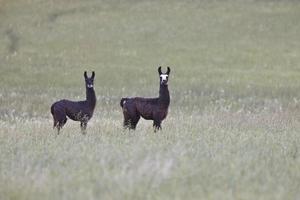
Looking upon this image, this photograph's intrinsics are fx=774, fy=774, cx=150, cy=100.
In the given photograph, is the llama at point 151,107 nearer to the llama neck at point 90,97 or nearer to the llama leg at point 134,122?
the llama leg at point 134,122

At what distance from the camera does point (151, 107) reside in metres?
15.8

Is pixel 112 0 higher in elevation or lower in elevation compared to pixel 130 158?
higher

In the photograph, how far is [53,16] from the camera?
51.4 meters

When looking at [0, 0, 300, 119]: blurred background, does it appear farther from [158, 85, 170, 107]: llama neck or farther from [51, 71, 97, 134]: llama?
[158, 85, 170, 107]: llama neck

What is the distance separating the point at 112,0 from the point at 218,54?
45.3 feet

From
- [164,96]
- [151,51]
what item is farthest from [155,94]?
Result: [164,96]

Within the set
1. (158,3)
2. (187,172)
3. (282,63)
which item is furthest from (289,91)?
(187,172)

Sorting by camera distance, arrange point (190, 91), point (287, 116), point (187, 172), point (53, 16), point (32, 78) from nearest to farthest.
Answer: point (187, 172) < point (287, 116) < point (190, 91) < point (32, 78) < point (53, 16)

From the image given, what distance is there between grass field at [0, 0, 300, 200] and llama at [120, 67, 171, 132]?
1.49 feet

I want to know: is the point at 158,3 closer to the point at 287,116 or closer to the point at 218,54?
the point at 218,54

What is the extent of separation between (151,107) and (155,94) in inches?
636

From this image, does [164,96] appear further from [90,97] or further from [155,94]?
[155,94]

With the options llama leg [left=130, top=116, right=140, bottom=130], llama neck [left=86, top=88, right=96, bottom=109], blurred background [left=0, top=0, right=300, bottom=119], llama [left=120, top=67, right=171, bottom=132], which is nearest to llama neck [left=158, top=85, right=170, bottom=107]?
llama [left=120, top=67, right=171, bottom=132]

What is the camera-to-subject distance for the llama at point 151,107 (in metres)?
15.7
